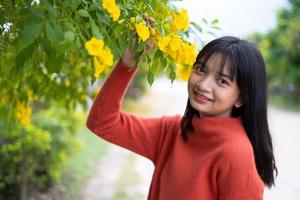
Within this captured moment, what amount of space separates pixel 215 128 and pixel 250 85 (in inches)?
7.4

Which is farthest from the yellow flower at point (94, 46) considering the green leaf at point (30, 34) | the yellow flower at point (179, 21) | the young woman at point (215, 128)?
the young woman at point (215, 128)

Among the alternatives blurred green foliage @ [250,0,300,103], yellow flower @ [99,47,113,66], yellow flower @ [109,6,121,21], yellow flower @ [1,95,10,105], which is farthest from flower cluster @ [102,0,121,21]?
blurred green foliage @ [250,0,300,103]

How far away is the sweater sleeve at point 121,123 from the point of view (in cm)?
171

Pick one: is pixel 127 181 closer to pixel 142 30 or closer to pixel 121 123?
pixel 121 123

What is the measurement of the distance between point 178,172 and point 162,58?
17.6 inches

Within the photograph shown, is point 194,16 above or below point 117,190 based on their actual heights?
above

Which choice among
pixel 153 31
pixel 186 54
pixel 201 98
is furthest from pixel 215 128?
pixel 153 31

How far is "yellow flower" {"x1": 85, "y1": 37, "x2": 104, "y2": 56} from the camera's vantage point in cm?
101

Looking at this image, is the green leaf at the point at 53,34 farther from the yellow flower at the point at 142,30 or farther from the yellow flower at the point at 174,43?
the yellow flower at the point at 174,43

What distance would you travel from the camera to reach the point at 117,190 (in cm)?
480

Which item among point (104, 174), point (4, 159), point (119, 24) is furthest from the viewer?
point (104, 174)

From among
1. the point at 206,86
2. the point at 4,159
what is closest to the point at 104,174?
the point at 4,159

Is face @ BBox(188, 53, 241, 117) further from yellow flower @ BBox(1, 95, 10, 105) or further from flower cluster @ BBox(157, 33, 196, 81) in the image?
yellow flower @ BBox(1, 95, 10, 105)

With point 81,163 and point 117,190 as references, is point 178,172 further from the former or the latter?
point 81,163
